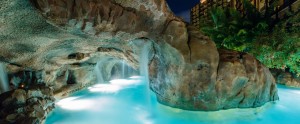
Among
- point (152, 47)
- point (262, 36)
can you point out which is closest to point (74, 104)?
point (152, 47)

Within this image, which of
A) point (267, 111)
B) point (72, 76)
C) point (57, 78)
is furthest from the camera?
point (72, 76)

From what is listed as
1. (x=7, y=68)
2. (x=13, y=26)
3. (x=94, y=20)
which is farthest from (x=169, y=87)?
(x=7, y=68)

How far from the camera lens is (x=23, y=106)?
463 centimetres

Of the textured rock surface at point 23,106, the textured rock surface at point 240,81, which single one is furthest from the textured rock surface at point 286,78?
the textured rock surface at point 23,106

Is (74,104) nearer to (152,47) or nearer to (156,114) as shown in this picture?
(156,114)

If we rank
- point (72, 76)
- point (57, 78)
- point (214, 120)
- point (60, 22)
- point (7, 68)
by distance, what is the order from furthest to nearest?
1. point (72, 76)
2. point (57, 78)
3. point (7, 68)
4. point (214, 120)
5. point (60, 22)

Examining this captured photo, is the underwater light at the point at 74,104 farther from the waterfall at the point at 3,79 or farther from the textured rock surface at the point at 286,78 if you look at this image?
the textured rock surface at the point at 286,78

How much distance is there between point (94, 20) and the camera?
15.6 ft

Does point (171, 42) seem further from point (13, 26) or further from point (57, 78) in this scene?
point (57, 78)

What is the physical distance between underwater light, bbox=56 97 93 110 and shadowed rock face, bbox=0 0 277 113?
1006mm

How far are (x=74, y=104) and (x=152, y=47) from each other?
372 cm

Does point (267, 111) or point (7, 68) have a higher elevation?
point (7, 68)

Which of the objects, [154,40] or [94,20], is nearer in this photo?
[94,20]

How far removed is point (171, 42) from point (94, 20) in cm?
246
